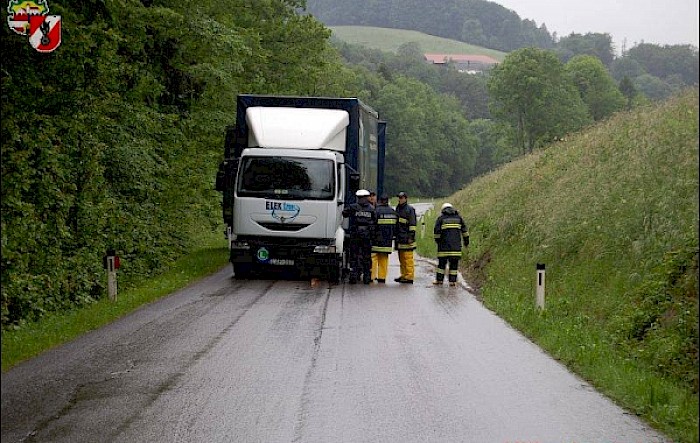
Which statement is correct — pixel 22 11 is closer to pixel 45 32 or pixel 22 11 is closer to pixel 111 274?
pixel 45 32

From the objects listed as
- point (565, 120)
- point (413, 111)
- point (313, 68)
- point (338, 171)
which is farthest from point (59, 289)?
point (413, 111)

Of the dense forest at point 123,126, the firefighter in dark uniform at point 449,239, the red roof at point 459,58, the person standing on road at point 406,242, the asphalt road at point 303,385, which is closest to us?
the asphalt road at point 303,385

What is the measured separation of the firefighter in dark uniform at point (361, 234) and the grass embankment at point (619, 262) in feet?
8.04

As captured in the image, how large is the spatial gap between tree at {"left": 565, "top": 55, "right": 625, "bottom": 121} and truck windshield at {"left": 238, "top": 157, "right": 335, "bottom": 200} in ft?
267

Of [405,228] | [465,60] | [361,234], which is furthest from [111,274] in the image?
[465,60]

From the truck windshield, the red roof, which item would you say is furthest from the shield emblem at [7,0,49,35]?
the red roof

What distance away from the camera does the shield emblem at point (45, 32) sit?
45.0 feet

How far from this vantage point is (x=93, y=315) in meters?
14.1

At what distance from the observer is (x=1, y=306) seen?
40.7 feet

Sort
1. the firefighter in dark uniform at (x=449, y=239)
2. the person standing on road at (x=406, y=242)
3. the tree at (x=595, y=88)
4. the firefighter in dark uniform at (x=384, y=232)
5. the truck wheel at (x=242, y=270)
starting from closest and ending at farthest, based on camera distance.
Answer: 1. the firefighter in dark uniform at (x=449, y=239)
2. the firefighter in dark uniform at (x=384, y=232)
3. the person standing on road at (x=406, y=242)
4. the truck wheel at (x=242, y=270)
5. the tree at (x=595, y=88)

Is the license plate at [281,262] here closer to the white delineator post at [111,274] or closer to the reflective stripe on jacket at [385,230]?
the reflective stripe on jacket at [385,230]

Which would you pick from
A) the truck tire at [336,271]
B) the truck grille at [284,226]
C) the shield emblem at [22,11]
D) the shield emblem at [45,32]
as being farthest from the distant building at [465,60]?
the shield emblem at [22,11]

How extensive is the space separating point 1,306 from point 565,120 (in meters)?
81.3

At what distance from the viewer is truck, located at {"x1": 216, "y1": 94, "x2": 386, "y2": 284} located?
20453 mm
